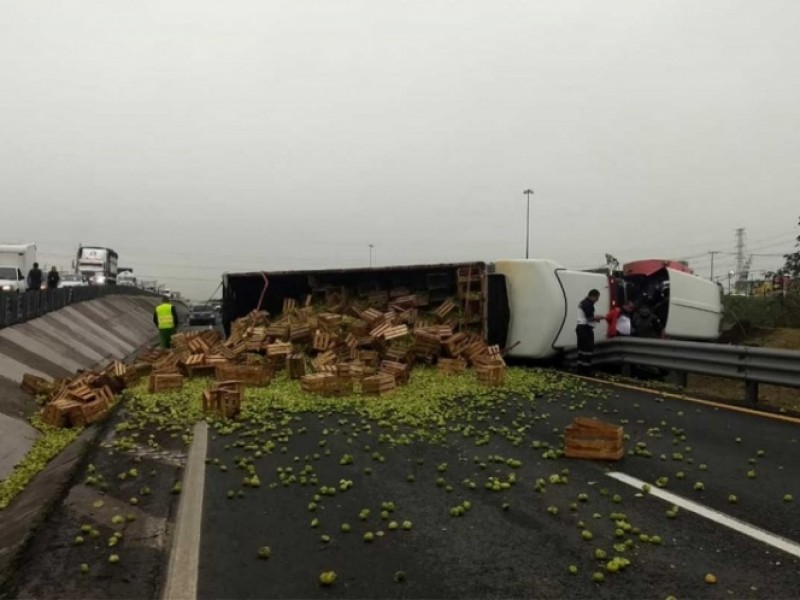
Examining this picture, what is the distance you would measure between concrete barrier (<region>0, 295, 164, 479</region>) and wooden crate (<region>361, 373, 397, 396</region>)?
528cm

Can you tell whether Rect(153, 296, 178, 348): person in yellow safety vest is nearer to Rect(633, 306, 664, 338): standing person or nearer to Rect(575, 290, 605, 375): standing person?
Rect(575, 290, 605, 375): standing person

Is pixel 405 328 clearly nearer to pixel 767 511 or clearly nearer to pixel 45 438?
pixel 45 438

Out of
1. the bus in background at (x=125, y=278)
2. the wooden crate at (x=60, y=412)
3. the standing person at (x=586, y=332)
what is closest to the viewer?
the wooden crate at (x=60, y=412)

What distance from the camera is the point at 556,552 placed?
4.25 m

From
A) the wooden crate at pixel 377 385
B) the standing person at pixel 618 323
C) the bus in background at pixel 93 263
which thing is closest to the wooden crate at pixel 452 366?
the wooden crate at pixel 377 385

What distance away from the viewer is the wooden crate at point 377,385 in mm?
10172

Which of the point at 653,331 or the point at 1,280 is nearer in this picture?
the point at 653,331

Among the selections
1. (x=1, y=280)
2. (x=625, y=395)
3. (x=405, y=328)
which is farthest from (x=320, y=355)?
(x=1, y=280)

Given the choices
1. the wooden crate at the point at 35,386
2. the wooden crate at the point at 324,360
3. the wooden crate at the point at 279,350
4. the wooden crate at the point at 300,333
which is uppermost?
the wooden crate at the point at 300,333

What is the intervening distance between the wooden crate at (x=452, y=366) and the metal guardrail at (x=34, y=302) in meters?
11.5

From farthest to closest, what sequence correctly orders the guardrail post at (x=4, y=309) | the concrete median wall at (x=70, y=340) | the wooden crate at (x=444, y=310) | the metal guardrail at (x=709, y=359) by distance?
the guardrail post at (x=4, y=309) → the concrete median wall at (x=70, y=340) → the wooden crate at (x=444, y=310) → the metal guardrail at (x=709, y=359)

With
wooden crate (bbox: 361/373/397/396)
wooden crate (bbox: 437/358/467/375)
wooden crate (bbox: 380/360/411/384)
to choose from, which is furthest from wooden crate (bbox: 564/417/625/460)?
wooden crate (bbox: 437/358/467/375)

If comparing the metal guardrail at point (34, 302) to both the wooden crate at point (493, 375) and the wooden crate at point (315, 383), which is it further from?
the wooden crate at point (493, 375)

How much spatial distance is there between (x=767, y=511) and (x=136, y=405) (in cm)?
869
